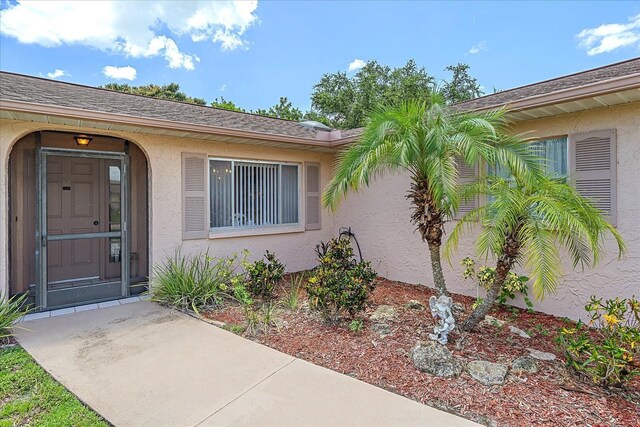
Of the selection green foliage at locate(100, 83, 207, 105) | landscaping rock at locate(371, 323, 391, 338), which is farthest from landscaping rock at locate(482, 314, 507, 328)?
green foliage at locate(100, 83, 207, 105)

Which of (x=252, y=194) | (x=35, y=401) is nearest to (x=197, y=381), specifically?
(x=35, y=401)

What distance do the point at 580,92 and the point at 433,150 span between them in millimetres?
1940

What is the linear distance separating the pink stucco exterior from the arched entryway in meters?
0.47

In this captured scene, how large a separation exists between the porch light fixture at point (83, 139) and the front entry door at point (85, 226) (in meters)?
0.26

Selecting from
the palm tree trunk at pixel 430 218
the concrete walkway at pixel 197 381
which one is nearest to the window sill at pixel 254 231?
the concrete walkway at pixel 197 381

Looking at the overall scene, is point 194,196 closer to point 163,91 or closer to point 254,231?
point 254,231

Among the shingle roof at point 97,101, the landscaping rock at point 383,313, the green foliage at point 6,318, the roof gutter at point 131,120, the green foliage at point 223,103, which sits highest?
the green foliage at point 223,103

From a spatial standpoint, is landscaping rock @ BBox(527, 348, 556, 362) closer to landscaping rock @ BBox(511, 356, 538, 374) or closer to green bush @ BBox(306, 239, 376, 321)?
landscaping rock @ BBox(511, 356, 538, 374)

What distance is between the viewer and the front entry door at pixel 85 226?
19.5ft

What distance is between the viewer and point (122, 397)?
118 inches

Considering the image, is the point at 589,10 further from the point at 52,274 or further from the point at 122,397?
the point at 52,274

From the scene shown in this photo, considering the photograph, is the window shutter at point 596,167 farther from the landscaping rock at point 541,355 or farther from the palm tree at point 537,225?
the landscaping rock at point 541,355

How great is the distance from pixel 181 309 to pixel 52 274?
283 cm

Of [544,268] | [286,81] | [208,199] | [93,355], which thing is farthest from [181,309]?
[286,81]
